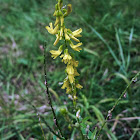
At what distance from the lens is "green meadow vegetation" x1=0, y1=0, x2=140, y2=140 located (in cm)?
203

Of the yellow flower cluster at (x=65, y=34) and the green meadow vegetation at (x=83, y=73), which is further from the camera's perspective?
the green meadow vegetation at (x=83, y=73)

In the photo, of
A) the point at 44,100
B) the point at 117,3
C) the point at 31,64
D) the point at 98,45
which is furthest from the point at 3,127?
the point at 117,3

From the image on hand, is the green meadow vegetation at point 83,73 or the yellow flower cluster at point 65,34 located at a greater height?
the yellow flower cluster at point 65,34

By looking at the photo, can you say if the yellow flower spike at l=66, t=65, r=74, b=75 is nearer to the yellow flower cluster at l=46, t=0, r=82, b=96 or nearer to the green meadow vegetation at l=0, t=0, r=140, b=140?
the yellow flower cluster at l=46, t=0, r=82, b=96

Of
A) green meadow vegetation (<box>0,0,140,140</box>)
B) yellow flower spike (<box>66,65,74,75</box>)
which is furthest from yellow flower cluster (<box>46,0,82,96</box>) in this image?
green meadow vegetation (<box>0,0,140,140</box>)

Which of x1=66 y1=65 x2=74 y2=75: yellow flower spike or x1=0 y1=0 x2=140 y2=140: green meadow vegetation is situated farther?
x1=0 y1=0 x2=140 y2=140: green meadow vegetation

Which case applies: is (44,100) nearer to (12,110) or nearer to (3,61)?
(12,110)

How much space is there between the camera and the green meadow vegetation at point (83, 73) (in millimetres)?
2025

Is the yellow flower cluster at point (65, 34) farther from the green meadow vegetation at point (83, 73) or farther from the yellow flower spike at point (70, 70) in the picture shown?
the green meadow vegetation at point (83, 73)

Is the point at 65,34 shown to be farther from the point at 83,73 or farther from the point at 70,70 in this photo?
the point at 83,73

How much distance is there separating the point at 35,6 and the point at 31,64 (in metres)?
1.79

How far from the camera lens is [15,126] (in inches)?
84.5

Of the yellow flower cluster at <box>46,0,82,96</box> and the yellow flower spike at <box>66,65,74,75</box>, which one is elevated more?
the yellow flower cluster at <box>46,0,82,96</box>

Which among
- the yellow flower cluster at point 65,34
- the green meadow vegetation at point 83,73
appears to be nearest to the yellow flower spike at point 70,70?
the yellow flower cluster at point 65,34
